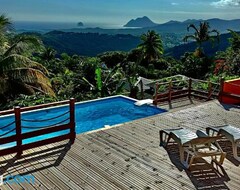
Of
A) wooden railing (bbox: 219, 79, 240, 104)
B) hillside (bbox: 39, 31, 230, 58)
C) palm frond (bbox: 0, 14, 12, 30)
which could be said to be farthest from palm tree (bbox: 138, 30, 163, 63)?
hillside (bbox: 39, 31, 230, 58)

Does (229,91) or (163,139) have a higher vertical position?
(229,91)

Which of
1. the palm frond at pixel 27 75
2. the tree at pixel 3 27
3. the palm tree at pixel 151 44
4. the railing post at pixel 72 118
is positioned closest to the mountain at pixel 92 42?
the palm tree at pixel 151 44

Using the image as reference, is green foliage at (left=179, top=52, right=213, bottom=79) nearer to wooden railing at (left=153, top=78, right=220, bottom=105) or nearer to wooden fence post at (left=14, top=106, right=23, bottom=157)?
wooden railing at (left=153, top=78, right=220, bottom=105)

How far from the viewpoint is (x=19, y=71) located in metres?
12.3

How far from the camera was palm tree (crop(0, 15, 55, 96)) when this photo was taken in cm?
1193

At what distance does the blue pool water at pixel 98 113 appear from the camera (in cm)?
1057

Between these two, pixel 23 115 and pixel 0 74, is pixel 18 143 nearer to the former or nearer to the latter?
pixel 23 115

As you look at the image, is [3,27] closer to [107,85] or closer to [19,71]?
[19,71]

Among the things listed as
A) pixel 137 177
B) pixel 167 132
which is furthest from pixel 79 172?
pixel 167 132

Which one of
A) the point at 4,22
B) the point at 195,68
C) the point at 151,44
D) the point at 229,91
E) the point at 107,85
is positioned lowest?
the point at 195,68

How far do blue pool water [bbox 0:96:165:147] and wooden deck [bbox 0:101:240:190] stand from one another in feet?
11.6

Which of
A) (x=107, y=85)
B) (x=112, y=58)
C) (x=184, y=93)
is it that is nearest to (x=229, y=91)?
(x=184, y=93)

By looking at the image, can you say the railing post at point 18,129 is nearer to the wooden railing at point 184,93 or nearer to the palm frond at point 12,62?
the wooden railing at point 184,93

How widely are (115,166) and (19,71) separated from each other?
26.7 feet
